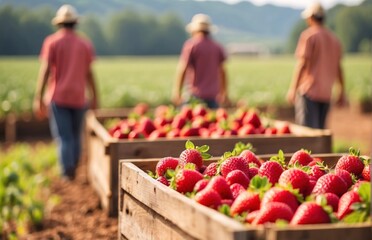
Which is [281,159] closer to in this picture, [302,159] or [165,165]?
[302,159]

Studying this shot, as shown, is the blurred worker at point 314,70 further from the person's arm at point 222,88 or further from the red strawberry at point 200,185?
the red strawberry at point 200,185

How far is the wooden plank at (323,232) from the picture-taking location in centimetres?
264

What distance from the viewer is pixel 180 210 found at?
3209 mm

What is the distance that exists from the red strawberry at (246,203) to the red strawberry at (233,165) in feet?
1.85

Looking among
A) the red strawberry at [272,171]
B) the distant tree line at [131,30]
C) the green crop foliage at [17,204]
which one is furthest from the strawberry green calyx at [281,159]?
the distant tree line at [131,30]

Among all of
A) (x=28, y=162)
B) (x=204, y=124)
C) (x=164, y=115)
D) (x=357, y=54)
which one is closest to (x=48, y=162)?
(x=28, y=162)

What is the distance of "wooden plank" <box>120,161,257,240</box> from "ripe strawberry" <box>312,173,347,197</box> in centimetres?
59

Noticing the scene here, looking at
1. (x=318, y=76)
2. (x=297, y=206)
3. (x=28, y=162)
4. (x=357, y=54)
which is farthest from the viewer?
(x=357, y=54)

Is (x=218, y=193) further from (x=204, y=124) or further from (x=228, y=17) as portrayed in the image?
(x=228, y=17)

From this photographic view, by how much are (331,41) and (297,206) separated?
5565mm

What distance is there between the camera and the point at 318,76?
8461 millimetres

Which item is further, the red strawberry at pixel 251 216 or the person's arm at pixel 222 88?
the person's arm at pixel 222 88

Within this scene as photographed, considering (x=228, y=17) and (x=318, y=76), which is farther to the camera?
(x=318, y=76)

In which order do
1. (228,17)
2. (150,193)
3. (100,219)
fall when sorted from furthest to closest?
(228,17) < (100,219) < (150,193)
